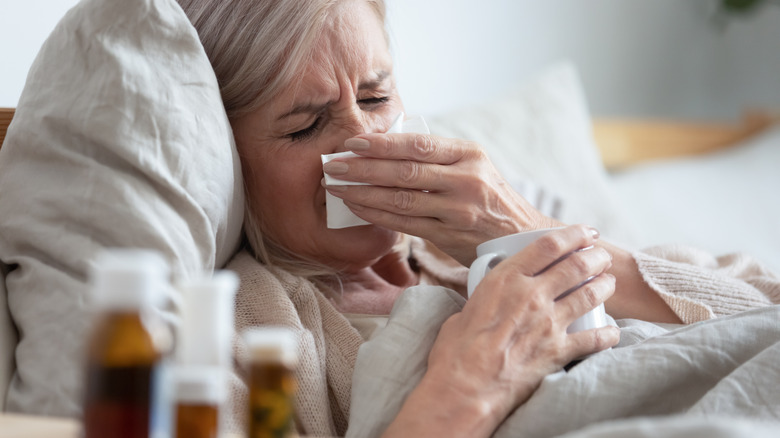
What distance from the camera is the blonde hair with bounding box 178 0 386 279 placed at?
3.49 ft

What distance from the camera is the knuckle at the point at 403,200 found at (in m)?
1.03

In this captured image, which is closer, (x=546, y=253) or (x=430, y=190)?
(x=546, y=253)

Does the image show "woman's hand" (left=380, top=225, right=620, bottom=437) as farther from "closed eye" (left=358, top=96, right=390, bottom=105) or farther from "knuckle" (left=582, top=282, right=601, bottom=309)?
"closed eye" (left=358, top=96, right=390, bottom=105)

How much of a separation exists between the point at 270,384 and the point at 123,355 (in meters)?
0.08

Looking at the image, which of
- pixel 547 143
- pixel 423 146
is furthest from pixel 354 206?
pixel 547 143

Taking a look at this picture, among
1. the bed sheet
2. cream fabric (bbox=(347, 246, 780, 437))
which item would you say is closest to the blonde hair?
cream fabric (bbox=(347, 246, 780, 437))

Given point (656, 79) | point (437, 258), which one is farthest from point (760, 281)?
point (656, 79)

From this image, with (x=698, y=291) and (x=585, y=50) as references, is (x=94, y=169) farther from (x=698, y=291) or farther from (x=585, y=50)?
(x=585, y=50)

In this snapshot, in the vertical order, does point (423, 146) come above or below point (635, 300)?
above

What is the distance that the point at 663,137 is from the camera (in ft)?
9.58

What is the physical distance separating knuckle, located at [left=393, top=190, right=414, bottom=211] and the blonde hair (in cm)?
17

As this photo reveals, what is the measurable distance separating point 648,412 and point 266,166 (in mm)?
620

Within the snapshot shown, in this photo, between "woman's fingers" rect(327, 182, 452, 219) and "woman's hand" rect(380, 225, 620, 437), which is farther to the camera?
"woman's fingers" rect(327, 182, 452, 219)

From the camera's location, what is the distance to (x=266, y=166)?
3.64 feet
